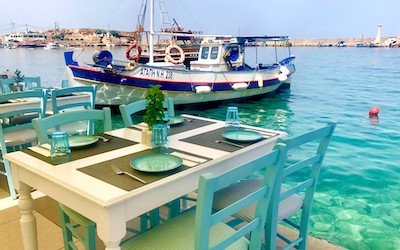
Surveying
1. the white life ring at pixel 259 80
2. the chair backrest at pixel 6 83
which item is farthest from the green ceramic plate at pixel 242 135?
the white life ring at pixel 259 80

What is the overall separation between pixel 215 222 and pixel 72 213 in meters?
0.82

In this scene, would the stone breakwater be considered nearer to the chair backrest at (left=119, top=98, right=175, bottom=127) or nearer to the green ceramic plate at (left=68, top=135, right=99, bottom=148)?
the chair backrest at (left=119, top=98, right=175, bottom=127)

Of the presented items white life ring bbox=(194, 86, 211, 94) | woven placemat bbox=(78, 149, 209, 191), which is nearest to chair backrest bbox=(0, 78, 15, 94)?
woven placemat bbox=(78, 149, 209, 191)

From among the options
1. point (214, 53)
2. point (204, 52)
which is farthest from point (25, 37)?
point (214, 53)

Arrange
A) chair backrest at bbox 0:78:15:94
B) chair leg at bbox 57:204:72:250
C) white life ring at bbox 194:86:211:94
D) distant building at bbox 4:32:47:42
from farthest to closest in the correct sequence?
distant building at bbox 4:32:47:42 → white life ring at bbox 194:86:211:94 → chair backrest at bbox 0:78:15:94 → chair leg at bbox 57:204:72:250

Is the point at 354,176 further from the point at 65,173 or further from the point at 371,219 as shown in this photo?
the point at 65,173

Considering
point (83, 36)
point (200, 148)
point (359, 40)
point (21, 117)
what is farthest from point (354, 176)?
point (359, 40)

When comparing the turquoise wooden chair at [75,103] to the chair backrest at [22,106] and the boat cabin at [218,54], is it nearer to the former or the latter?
the chair backrest at [22,106]

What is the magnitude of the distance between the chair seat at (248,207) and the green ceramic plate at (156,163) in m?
0.43

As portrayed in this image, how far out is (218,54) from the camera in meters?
10.7

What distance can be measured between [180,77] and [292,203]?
24.9 feet

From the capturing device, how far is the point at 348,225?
3037 millimetres

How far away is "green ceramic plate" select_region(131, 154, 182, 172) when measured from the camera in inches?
55.6

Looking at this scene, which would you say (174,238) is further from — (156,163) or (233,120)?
(233,120)
